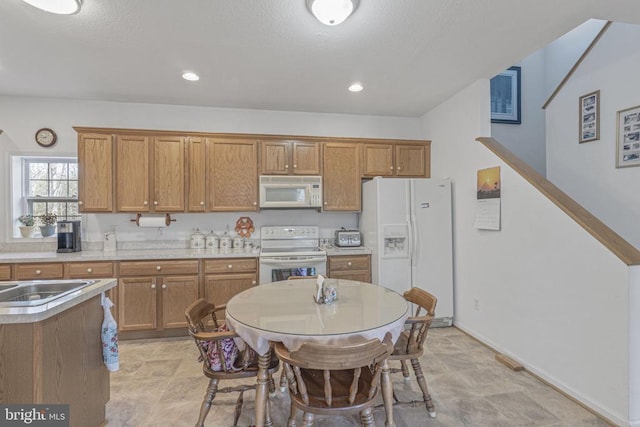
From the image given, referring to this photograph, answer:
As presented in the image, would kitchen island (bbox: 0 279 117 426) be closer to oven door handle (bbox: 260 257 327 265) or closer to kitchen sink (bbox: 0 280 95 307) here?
kitchen sink (bbox: 0 280 95 307)

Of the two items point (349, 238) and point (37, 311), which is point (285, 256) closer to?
point (349, 238)

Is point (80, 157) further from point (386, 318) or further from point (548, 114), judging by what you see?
point (548, 114)

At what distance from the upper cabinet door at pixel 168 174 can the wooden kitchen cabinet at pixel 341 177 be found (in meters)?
1.68

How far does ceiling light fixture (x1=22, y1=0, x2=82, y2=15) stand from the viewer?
6.00 feet

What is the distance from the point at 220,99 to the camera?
11.8ft

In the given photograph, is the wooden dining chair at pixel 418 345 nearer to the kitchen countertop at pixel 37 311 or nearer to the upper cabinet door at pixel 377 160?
the kitchen countertop at pixel 37 311

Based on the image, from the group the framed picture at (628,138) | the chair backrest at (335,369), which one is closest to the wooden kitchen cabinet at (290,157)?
the chair backrest at (335,369)

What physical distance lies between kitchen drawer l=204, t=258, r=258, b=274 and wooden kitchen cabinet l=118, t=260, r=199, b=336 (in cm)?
14

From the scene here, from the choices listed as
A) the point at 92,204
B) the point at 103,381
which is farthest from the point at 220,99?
the point at 103,381

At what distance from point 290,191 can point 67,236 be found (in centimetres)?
250

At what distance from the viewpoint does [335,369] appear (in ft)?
4.23

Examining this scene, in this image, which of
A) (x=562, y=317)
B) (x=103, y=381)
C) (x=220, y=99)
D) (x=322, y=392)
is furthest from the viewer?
(x=220, y=99)

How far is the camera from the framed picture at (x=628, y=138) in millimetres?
2559

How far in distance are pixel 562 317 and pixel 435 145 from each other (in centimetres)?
238
